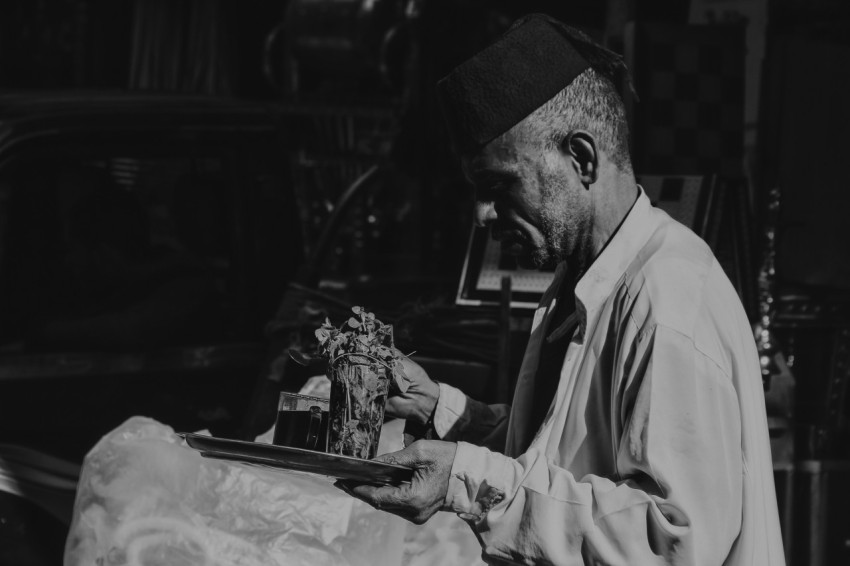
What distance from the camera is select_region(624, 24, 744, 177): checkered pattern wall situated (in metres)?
3.93

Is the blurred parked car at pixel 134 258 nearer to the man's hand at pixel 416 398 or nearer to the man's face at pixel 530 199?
→ the man's hand at pixel 416 398

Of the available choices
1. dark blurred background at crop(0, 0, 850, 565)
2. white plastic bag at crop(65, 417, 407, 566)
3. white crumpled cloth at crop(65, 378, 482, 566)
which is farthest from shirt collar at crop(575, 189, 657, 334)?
dark blurred background at crop(0, 0, 850, 565)

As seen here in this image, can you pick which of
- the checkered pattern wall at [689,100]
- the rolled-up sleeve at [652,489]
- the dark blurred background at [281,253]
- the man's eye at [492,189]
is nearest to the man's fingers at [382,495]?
the rolled-up sleeve at [652,489]

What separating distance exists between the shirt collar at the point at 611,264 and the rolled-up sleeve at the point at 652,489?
0.19 m

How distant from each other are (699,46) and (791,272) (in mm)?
841

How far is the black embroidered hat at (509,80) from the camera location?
1.96 meters

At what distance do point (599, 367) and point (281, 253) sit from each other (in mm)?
2676

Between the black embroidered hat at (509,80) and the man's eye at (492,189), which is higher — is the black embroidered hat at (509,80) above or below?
above

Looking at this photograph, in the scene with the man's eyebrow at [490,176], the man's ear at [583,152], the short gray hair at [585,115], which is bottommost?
the man's eyebrow at [490,176]

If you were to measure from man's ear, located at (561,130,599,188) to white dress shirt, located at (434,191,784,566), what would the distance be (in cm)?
11

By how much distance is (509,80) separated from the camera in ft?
6.55

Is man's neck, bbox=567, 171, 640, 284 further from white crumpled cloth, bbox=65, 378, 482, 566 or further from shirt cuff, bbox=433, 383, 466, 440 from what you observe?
white crumpled cloth, bbox=65, 378, 482, 566

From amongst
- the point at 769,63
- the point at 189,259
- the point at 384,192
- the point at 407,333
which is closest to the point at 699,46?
the point at 769,63

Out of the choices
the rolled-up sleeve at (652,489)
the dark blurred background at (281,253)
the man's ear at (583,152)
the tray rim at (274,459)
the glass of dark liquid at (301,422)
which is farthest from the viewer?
the dark blurred background at (281,253)
